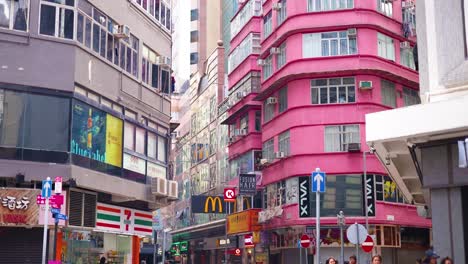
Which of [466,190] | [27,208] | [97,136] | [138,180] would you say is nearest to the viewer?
[466,190]

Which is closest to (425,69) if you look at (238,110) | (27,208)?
(27,208)

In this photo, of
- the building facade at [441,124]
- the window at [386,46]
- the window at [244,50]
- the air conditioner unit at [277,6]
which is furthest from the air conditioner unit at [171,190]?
the building facade at [441,124]

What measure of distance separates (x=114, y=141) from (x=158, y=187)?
3602mm

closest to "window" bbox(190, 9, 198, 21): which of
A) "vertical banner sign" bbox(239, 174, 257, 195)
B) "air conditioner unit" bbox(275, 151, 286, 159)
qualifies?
"vertical banner sign" bbox(239, 174, 257, 195)

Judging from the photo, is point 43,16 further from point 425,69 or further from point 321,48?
point 321,48

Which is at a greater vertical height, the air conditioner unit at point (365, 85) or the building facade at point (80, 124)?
the air conditioner unit at point (365, 85)

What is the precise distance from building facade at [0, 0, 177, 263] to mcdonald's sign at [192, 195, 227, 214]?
13603mm

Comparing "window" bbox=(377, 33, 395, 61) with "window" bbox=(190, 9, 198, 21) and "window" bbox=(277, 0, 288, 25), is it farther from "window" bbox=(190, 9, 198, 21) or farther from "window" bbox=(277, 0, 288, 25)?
"window" bbox=(190, 9, 198, 21)

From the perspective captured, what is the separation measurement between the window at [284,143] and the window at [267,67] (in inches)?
165

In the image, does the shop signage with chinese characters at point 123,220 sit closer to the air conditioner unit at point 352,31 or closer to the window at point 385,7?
the air conditioner unit at point 352,31

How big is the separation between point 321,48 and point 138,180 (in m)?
13.9

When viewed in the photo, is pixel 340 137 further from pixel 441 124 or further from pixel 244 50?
pixel 441 124

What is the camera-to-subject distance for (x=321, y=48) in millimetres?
37031

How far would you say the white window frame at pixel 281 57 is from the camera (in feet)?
127
